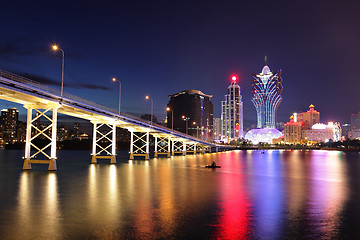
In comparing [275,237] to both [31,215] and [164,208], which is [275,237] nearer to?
[164,208]

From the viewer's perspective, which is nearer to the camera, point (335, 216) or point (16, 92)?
point (335, 216)

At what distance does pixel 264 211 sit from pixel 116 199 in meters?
8.43

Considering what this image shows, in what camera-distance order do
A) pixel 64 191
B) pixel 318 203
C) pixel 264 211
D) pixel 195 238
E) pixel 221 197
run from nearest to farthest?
pixel 195 238
pixel 264 211
pixel 318 203
pixel 221 197
pixel 64 191

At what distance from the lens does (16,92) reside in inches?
1351

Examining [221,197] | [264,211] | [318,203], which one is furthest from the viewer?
[221,197]

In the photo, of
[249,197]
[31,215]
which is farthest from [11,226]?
[249,197]

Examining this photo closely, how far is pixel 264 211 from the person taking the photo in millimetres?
15836

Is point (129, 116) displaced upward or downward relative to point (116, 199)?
upward


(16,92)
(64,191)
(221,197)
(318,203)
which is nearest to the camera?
(318,203)

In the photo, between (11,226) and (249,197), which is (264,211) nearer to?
(249,197)

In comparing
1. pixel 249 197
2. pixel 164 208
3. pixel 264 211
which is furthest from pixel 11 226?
pixel 249 197

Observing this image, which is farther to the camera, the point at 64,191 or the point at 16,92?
the point at 16,92

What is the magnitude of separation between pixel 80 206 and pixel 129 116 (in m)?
50.8

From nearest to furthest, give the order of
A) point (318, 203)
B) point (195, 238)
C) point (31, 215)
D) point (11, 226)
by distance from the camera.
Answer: point (195, 238)
point (11, 226)
point (31, 215)
point (318, 203)
